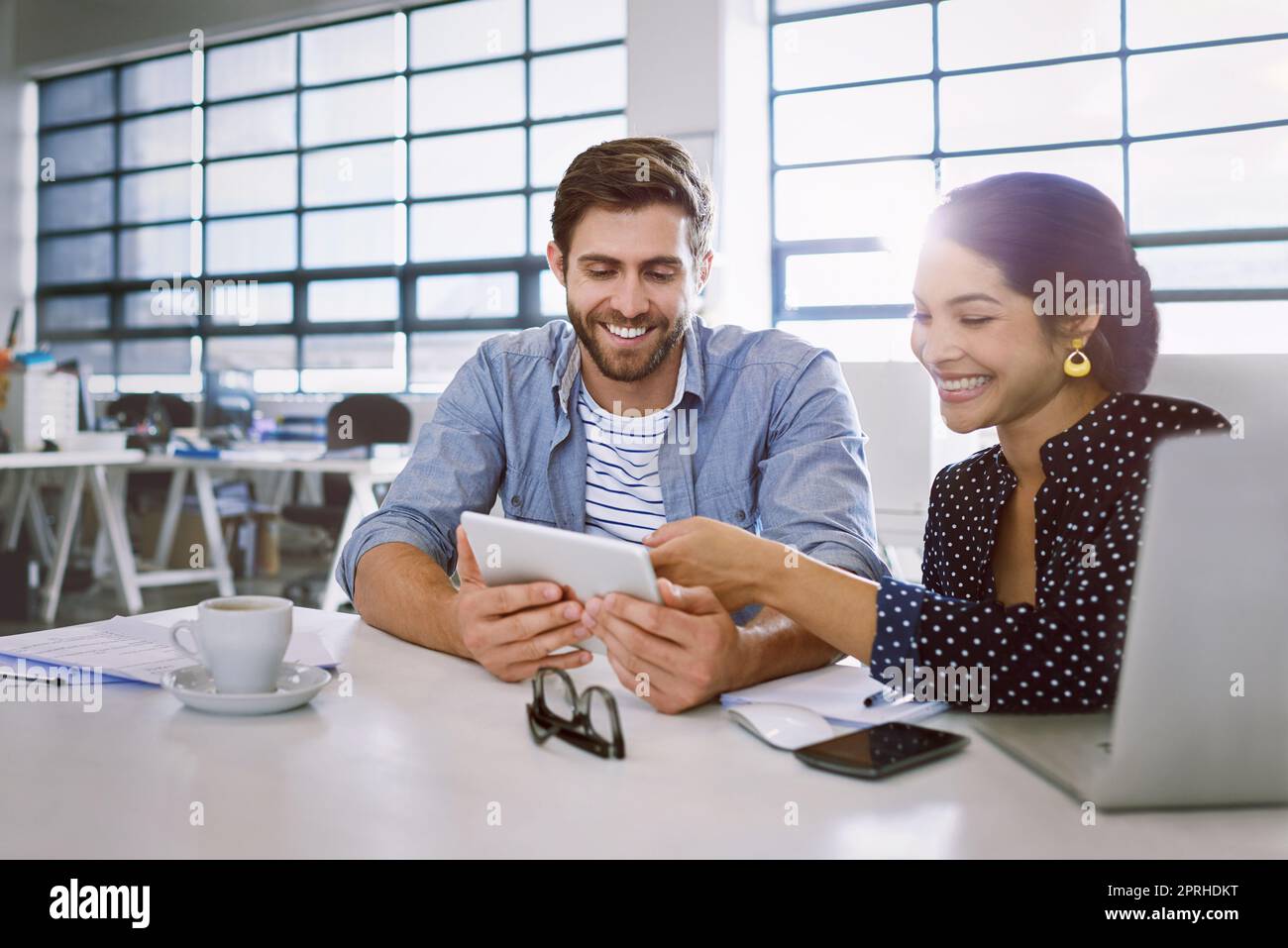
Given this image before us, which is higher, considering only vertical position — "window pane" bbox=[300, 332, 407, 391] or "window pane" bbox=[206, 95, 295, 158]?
"window pane" bbox=[206, 95, 295, 158]

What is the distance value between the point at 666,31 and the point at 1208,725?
5.99 meters

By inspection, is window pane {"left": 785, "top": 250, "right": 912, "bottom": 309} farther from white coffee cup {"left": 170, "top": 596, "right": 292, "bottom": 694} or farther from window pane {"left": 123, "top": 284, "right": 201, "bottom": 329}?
white coffee cup {"left": 170, "top": 596, "right": 292, "bottom": 694}

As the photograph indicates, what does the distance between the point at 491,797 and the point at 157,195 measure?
356 inches

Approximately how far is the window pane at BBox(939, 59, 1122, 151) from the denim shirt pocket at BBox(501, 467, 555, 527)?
16.1ft

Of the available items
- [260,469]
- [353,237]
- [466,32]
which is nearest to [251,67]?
[353,237]

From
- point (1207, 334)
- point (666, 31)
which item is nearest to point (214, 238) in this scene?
point (666, 31)

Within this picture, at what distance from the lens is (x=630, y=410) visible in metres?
1.78

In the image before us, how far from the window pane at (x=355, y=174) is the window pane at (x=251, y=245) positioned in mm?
354

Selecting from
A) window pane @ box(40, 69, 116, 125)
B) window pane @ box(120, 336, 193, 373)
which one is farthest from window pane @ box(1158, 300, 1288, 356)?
window pane @ box(40, 69, 116, 125)

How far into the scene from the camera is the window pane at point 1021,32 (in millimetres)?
5477

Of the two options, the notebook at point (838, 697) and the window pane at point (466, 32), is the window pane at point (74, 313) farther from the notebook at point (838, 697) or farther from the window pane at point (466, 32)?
the notebook at point (838, 697)

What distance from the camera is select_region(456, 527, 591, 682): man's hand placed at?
105 centimetres

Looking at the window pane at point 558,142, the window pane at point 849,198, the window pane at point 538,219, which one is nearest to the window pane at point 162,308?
the window pane at point 538,219

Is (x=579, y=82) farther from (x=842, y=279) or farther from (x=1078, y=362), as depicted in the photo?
(x=1078, y=362)
